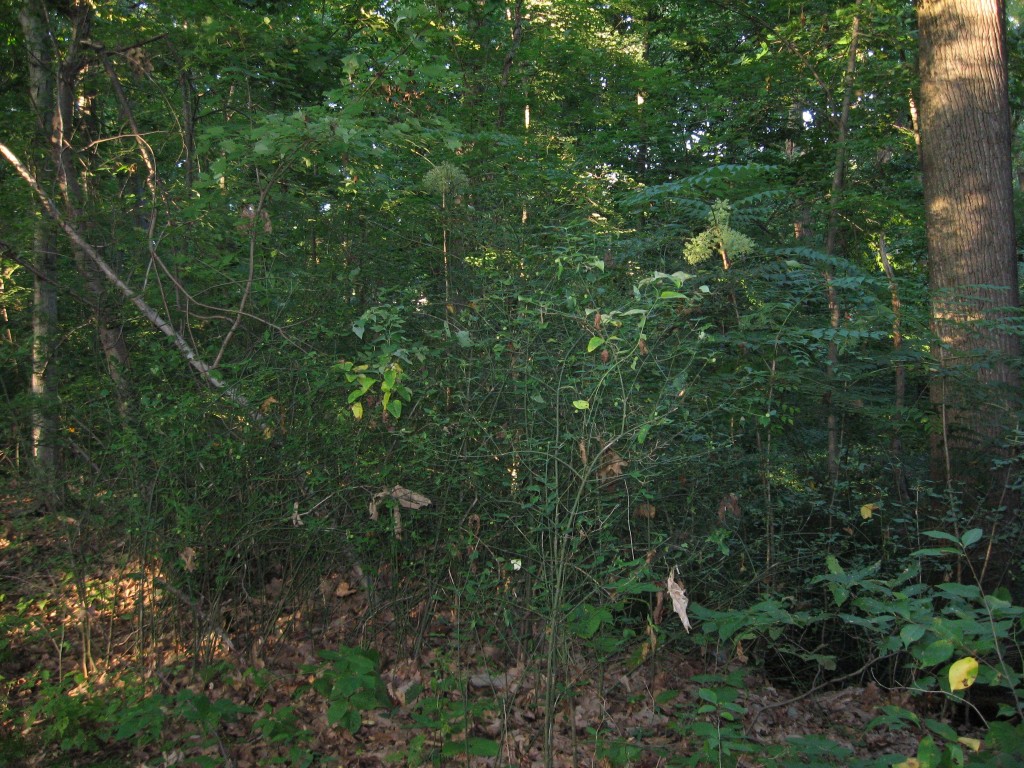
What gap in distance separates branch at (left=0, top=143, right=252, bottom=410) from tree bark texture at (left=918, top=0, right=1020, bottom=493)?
4.93m

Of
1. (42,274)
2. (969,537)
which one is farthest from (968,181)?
(42,274)

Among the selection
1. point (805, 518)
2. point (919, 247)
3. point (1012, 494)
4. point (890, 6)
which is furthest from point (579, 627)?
point (919, 247)

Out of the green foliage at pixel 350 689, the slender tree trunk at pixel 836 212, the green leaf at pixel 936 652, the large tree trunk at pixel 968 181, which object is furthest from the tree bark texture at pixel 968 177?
the green foliage at pixel 350 689

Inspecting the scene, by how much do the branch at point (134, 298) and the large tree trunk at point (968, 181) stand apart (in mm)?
4922

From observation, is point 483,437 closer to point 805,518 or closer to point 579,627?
point 579,627

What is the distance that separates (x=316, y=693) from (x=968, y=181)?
239 inches

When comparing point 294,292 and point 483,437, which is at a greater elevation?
point 294,292

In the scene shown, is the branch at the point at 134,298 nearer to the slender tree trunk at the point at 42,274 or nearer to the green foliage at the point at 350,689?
the slender tree trunk at the point at 42,274

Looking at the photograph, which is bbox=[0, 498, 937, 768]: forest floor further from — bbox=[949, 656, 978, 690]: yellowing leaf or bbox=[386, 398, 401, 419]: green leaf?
bbox=[386, 398, 401, 419]: green leaf

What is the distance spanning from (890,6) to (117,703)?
8372 millimetres

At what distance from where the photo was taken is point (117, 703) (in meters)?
3.93

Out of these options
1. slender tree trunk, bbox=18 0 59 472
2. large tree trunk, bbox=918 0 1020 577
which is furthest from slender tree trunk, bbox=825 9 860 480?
slender tree trunk, bbox=18 0 59 472

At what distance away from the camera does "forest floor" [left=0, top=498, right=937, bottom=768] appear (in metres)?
3.52

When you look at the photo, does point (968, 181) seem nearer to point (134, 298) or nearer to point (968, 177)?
point (968, 177)
